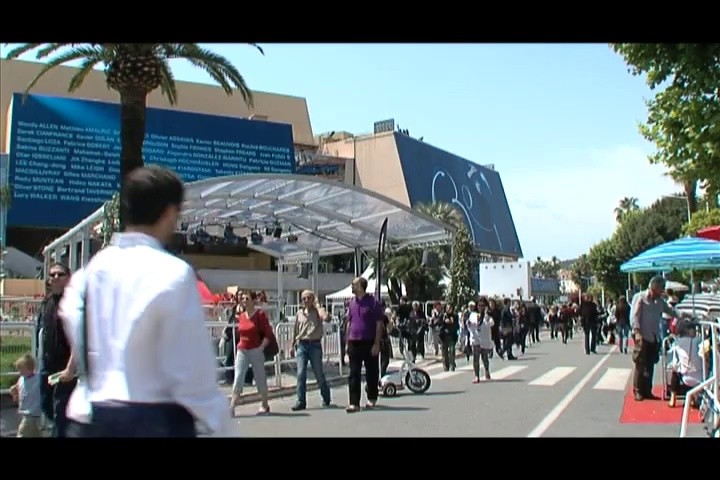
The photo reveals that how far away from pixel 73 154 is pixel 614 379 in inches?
1525

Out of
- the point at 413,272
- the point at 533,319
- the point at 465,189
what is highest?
the point at 465,189

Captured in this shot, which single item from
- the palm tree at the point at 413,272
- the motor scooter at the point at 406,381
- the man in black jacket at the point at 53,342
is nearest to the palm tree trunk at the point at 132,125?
the motor scooter at the point at 406,381

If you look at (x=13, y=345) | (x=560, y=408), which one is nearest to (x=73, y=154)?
(x=13, y=345)

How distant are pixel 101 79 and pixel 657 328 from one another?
169 feet

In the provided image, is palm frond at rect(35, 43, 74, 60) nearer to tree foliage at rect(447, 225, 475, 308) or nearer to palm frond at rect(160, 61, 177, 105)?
palm frond at rect(160, 61, 177, 105)

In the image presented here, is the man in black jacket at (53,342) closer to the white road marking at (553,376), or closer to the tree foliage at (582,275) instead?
the white road marking at (553,376)

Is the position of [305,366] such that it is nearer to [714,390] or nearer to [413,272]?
[714,390]

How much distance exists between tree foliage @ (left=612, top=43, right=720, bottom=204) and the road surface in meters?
3.27

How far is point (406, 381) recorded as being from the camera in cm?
1268

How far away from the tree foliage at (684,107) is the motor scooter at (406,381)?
5077 mm

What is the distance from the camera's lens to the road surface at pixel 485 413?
8.76 m
